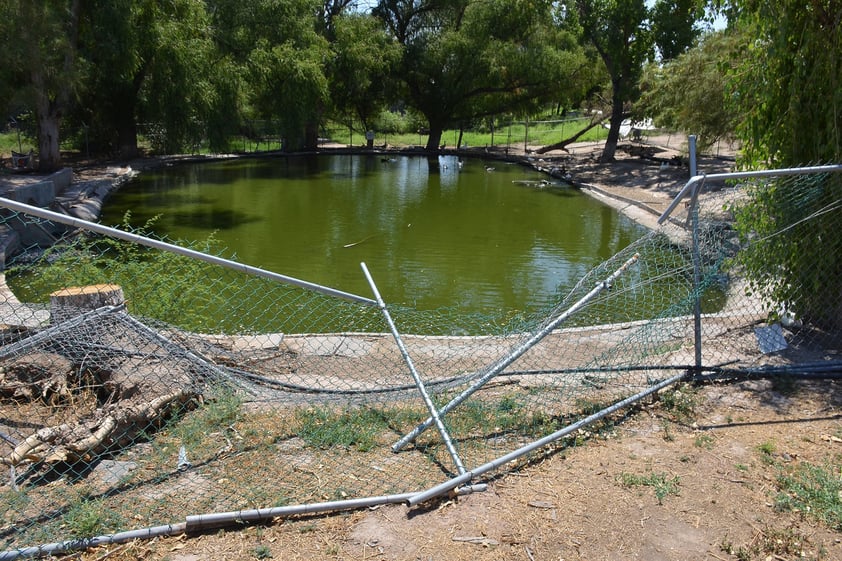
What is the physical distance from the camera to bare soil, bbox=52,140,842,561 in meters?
3.45

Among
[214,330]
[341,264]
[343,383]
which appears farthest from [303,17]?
[343,383]

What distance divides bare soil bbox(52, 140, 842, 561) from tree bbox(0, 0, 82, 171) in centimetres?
1935

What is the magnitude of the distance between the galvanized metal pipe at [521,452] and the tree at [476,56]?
29.4 meters

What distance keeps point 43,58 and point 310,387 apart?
60.4 ft

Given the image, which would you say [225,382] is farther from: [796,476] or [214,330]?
[796,476]

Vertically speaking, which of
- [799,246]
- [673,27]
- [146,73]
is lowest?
[799,246]

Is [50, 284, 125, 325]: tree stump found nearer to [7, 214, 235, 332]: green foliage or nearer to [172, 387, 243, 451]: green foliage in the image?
Result: [7, 214, 235, 332]: green foliage

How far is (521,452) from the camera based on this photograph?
13.6 ft

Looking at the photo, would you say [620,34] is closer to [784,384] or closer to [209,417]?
[784,384]

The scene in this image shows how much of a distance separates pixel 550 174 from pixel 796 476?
25.9 metres

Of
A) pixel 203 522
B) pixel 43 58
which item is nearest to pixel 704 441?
pixel 203 522

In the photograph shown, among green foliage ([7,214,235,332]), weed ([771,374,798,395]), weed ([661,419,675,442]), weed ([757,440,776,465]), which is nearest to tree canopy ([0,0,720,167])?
green foliage ([7,214,235,332])

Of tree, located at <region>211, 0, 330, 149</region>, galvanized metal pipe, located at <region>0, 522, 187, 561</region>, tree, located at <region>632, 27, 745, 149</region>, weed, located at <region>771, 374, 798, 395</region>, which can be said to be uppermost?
tree, located at <region>211, 0, 330, 149</region>

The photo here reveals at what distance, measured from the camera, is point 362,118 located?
39.2 meters
